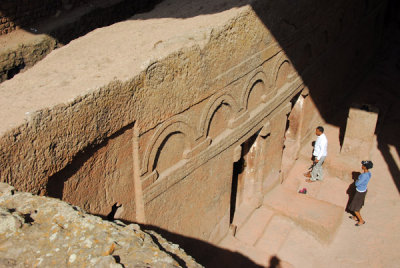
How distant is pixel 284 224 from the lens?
25.9 ft

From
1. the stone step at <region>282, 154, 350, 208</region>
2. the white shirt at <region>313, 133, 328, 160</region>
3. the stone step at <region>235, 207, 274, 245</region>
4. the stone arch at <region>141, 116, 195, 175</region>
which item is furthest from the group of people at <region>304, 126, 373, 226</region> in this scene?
the stone arch at <region>141, 116, 195, 175</region>

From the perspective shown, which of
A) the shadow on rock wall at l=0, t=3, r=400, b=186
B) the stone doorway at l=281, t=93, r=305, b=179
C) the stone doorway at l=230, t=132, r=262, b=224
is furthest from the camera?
the stone doorway at l=281, t=93, r=305, b=179

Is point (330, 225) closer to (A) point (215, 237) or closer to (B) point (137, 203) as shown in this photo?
(A) point (215, 237)

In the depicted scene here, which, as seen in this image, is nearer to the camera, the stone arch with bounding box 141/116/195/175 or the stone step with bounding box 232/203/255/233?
the stone arch with bounding box 141/116/195/175

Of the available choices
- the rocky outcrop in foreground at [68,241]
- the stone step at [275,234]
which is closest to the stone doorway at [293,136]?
the stone step at [275,234]

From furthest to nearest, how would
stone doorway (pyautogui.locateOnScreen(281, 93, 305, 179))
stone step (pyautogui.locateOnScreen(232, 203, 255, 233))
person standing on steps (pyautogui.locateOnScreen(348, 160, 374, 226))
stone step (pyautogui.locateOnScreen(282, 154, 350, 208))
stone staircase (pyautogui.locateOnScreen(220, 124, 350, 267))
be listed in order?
stone doorway (pyautogui.locateOnScreen(281, 93, 305, 179)) < stone step (pyautogui.locateOnScreen(282, 154, 350, 208)) < stone step (pyautogui.locateOnScreen(232, 203, 255, 233)) < person standing on steps (pyautogui.locateOnScreen(348, 160, 374, 226)) < stone staircase (pyautogui.locateOnScreen(220, 124, 350, 267))

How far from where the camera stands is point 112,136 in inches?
184

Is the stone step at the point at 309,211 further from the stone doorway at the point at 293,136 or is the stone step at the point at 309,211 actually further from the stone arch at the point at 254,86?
the stone arch at the point at 254,86

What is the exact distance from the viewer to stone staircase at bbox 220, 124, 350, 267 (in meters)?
7.40

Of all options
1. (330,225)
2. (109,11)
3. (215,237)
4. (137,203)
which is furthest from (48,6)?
(330,225)

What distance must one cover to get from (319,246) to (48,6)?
21.4 feet

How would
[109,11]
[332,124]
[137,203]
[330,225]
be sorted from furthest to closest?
[332,124]
[109,11]
[330,225]
[137,203]

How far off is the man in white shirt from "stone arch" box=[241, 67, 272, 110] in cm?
202

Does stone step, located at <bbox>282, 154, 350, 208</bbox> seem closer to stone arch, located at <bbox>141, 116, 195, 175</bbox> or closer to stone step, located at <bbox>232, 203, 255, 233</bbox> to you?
stone step, located at <bbox>232, 203, 255, 233</bbox>
